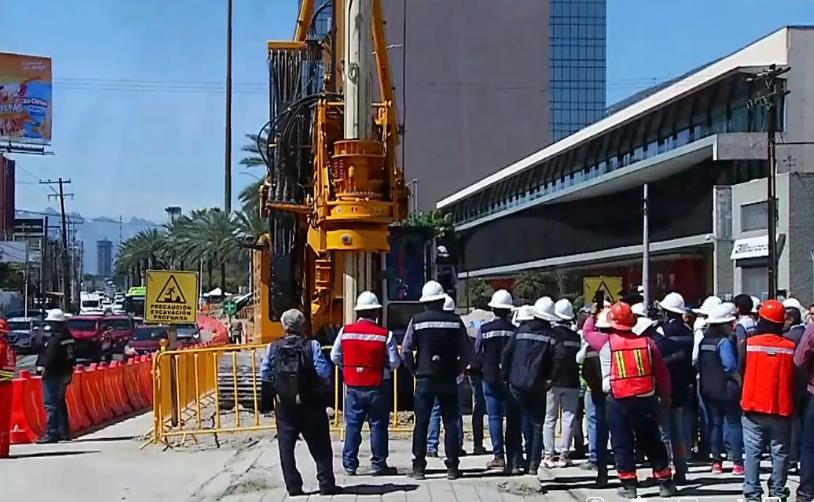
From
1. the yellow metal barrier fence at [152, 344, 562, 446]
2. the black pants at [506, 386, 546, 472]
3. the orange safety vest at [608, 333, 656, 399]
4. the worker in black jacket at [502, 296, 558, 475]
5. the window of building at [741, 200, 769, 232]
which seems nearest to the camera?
the orange safety vest at [608, 333, 656, 399]

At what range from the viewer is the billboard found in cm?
7025

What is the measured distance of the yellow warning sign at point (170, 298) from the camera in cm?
1686

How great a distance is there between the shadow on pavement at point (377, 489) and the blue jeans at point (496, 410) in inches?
55.5

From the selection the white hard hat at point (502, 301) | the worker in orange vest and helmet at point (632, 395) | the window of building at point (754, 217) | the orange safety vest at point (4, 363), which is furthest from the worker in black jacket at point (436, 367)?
the window of building at point (754, 217)

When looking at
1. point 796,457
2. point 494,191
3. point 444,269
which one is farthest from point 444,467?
point 494,191

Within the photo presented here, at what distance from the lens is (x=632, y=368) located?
997 centimetres

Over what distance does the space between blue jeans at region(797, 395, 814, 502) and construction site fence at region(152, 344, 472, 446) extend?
6.66 metres

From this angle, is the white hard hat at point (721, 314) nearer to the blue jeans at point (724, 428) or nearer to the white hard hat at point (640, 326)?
the blue jeans at point (724, 428)

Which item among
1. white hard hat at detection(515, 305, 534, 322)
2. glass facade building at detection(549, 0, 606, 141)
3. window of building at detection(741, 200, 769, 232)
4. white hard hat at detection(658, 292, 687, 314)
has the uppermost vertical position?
glass facade building at detection(549, 0, 606, 141)

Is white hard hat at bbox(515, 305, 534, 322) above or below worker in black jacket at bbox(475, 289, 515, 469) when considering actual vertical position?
above

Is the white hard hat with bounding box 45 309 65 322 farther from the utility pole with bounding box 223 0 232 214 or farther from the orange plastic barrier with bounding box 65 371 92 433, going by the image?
the utility pole with bounding box 223 0 232 214

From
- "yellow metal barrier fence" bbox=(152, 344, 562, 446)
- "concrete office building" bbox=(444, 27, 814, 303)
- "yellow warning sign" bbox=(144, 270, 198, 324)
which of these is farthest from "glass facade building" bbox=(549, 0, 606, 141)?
"yellow warning sign" bbox=(144, 270, 198, 324)

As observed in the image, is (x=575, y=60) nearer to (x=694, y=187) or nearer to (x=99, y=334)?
(x=694, y=187)

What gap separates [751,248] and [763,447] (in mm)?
31963
